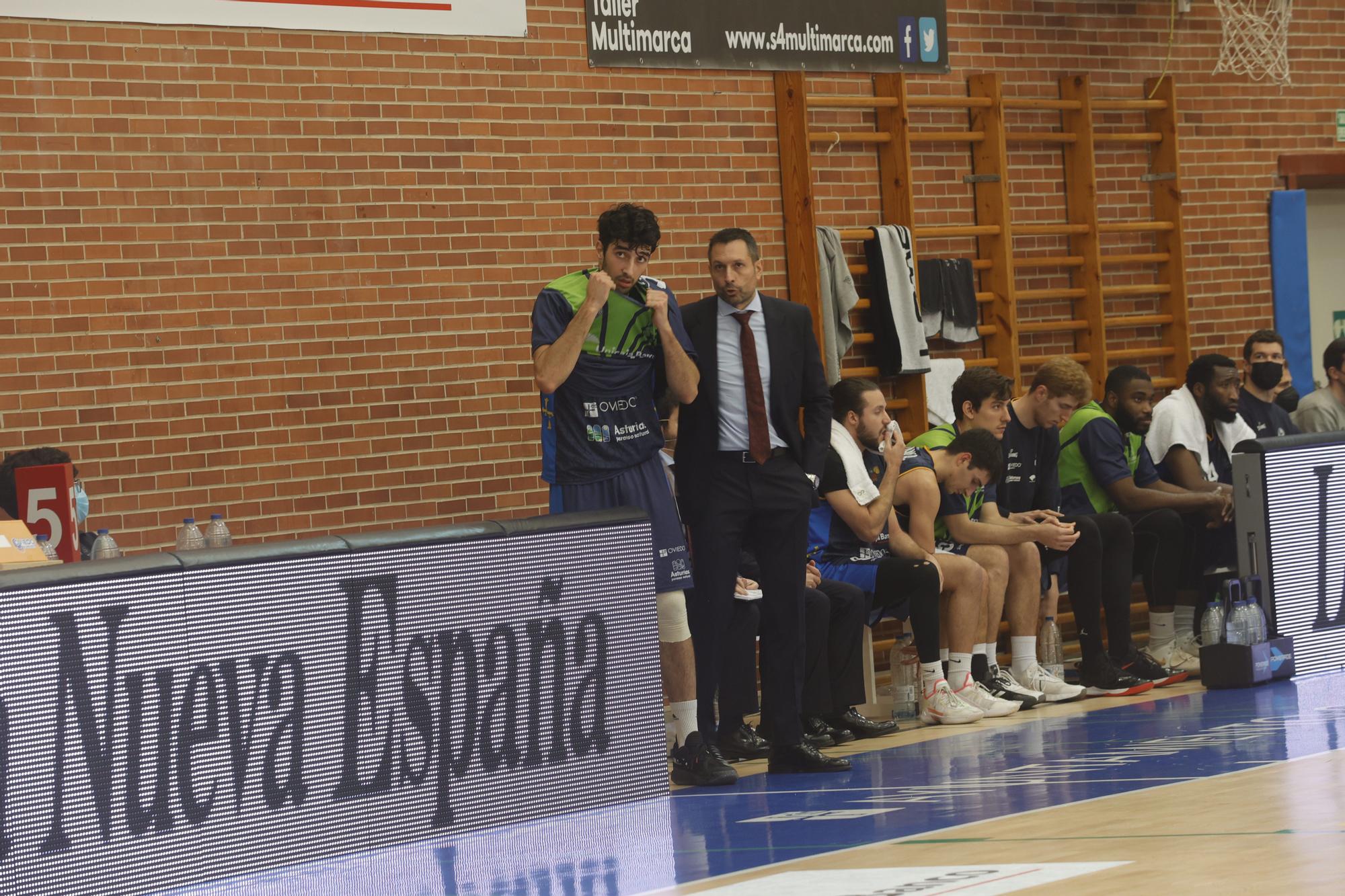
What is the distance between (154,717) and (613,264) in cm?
194

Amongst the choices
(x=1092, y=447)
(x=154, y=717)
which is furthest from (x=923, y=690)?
(x=154, y=717)

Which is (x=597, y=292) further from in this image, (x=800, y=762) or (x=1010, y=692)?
(x=1010, y=692)

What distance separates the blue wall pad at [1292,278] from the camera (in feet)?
31.5

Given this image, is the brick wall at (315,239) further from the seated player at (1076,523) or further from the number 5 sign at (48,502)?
the seated player at (1076,523)

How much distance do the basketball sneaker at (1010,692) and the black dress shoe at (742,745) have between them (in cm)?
121

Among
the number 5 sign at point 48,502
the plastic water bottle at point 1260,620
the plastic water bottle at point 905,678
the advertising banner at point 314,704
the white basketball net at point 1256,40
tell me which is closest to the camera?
the advertising banner at point 314,704

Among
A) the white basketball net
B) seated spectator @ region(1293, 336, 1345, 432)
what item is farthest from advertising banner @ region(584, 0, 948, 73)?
seated spectator @ region(1293, 336, 1345, 432)

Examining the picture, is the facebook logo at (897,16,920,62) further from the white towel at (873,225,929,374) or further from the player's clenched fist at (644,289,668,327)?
the player's clenched fist at (644,289,668,327)

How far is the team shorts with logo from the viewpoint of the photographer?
17.3ft

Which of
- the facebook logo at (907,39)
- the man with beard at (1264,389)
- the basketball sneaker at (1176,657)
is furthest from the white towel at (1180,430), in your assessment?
the facebook logo at (907,39)

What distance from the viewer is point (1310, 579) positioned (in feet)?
22.1

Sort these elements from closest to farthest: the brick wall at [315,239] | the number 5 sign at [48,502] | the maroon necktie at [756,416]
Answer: the number 5 sign at [48,502]
the maroon necktie at [756,416]
the brick wall at [315,239]

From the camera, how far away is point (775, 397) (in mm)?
5367

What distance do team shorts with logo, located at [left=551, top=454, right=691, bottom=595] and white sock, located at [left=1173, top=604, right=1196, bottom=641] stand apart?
314cm
